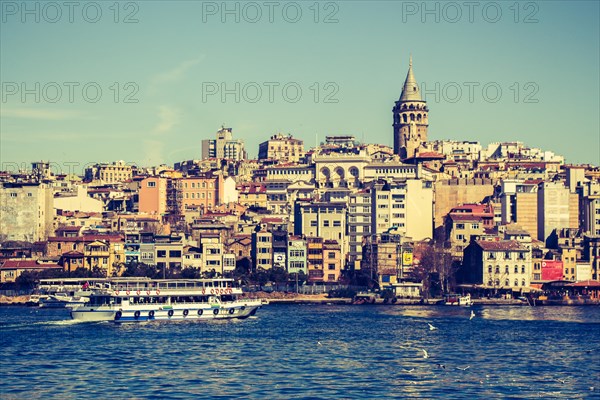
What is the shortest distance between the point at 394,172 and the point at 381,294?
4250 cm

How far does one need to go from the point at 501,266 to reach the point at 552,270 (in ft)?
17.5

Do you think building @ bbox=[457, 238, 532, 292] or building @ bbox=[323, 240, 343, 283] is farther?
building @ bbox=[323, 240, 343, 283]

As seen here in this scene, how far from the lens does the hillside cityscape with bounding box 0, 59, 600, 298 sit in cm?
9562

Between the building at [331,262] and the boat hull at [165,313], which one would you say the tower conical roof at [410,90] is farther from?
the boat hull at [165,313]

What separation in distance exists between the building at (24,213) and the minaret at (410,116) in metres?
56.1

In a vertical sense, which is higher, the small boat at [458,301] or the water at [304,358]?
the small boat at [458,301]

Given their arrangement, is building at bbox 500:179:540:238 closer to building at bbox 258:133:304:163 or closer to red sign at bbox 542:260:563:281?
red sign at bbox 542:260:563:281

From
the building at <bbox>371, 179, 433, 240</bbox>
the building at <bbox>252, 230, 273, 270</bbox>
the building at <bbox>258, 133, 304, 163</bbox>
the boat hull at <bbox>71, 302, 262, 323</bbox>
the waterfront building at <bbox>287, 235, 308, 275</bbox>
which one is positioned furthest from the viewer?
the building at <bbox>258, 133, 304, 163</bbox>

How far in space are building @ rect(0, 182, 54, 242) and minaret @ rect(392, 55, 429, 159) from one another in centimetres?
5615

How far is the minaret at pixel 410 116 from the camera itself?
161m

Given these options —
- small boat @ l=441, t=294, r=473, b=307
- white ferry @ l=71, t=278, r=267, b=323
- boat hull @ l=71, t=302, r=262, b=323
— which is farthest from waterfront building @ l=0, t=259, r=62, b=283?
small boat @ l=441, t=294, r=473, b=307

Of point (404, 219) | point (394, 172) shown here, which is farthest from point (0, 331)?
point (394, 172)

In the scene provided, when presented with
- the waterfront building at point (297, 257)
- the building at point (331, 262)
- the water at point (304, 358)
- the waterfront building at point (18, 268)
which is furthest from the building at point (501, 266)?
the waterfront building at point (18, 268)

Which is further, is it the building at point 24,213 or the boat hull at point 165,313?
the building at point 24,213
